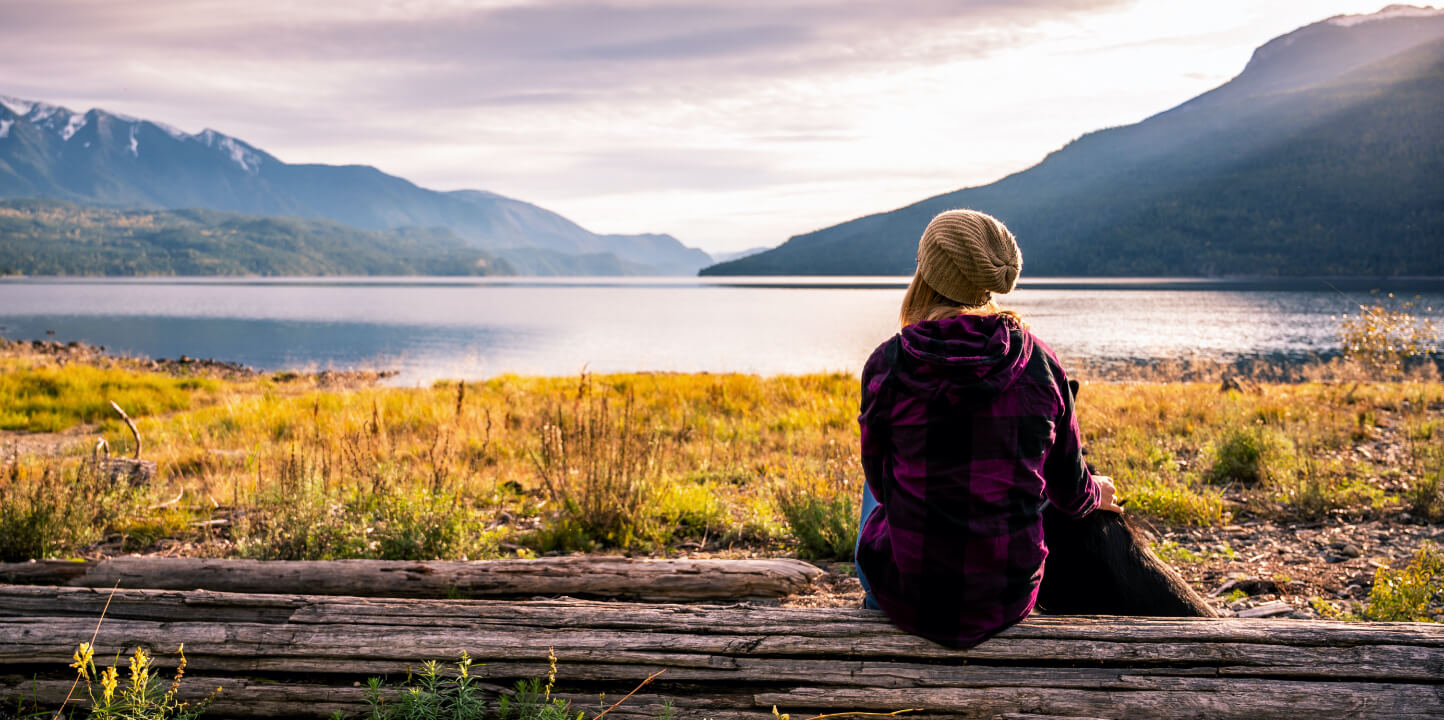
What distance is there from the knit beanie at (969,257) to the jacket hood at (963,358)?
14 centimetres

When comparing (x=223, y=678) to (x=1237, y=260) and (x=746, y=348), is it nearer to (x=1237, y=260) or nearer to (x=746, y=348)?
(x=746, y=348)

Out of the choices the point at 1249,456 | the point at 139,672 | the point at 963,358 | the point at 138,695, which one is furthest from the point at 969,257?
the point at 1249,456

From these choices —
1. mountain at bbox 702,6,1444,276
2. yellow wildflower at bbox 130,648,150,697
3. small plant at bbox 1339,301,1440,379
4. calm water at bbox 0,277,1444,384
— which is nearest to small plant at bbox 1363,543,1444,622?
yellow wildflower at bbox 130,648,150,697

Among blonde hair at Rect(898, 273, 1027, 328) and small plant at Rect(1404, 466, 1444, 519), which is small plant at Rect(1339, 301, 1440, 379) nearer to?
small plant at Rect(1404, 466, 1444, 519)

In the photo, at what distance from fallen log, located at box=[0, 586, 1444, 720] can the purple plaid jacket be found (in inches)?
6.9

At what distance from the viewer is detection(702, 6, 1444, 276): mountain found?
11438cm

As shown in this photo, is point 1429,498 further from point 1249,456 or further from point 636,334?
point 636,334

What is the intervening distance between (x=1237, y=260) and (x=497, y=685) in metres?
150

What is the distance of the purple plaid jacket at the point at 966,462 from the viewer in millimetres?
2166

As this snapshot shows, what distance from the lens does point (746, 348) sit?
36.4m

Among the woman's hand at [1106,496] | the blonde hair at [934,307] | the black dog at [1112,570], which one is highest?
the blonde hair at [934,307]

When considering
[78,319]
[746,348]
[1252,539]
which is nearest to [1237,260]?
[746,348]

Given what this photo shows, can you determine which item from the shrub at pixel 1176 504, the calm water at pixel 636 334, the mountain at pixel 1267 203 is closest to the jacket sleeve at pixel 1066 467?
the shrub at pixel 1176 504

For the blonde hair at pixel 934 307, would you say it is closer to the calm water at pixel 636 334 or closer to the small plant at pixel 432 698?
the small plant at pixel 432 698
